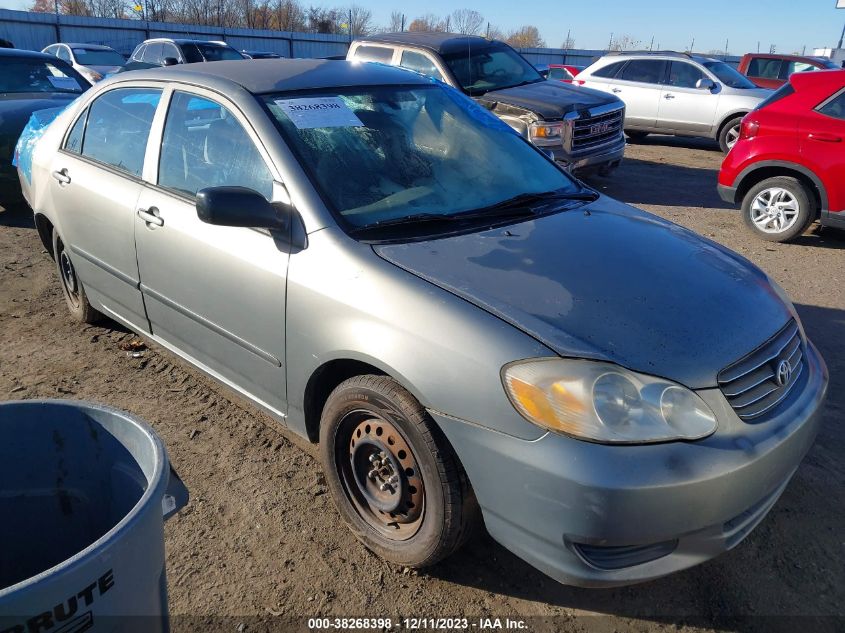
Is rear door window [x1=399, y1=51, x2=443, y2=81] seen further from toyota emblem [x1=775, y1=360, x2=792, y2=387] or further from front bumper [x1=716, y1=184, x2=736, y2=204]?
toyota emblem [x1=775, y1=360, x2=792, y2=387]

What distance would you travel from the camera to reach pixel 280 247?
9.09ft

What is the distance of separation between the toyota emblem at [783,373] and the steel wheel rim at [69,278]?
4.06 metres

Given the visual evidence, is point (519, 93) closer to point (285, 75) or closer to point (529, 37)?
point (285, 75)

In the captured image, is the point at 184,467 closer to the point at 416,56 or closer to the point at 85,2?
the point at 416,56

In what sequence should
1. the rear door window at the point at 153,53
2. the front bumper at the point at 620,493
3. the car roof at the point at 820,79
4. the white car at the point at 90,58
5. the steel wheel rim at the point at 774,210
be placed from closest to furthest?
the front bumper at the point at 620,493 → the car roof at the point at 820,79 → the steel wheel rim at the point at 774,210 → the rear door window at the point at 153,53 → the white car at the point at 90,58

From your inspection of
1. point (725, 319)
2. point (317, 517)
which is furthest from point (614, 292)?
point (317, 517)

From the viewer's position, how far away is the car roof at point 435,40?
880 centimetres

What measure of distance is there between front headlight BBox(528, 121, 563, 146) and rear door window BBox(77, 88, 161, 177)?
5.03 m

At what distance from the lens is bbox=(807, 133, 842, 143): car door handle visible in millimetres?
6405

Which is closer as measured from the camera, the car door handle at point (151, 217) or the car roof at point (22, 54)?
the car door handle at point (151, 217)

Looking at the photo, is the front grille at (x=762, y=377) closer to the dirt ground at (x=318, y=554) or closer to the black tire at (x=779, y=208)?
the dirt ground at (x=318, y=554)

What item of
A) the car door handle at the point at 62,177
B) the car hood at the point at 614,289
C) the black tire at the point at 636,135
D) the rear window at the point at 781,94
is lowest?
the black tire at the point at 636,135

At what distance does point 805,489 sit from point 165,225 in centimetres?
318

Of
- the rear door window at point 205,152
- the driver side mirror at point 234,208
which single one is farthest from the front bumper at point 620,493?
the rear door window at point 205,152
